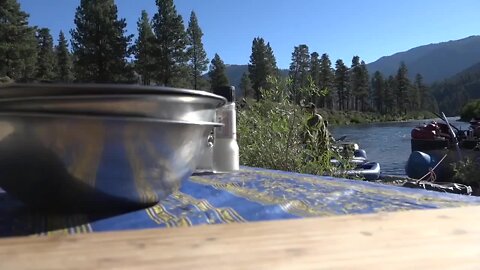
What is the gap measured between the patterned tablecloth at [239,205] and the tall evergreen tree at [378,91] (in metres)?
48.2

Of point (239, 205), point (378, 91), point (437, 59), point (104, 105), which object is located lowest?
point (239, 205)

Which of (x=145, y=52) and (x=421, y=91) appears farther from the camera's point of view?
(x=421, y=91)

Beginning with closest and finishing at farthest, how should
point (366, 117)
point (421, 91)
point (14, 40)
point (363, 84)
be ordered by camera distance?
point (14, 40) → point (366, 117) → point (363, 84) → point (421, 91)

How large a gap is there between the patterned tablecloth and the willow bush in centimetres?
149

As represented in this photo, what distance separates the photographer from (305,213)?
63cm

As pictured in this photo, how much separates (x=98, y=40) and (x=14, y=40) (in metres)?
4.28

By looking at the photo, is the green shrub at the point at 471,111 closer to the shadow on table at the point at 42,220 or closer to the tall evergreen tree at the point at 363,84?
the tall evergreen tree at the point at 363,84

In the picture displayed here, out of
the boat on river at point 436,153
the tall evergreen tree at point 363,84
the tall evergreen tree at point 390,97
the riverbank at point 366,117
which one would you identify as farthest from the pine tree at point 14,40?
the tall evergreen tree at point 390,97

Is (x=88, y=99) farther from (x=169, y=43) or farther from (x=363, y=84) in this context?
(x=363, y=84)

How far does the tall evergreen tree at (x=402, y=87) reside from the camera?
4478 cm

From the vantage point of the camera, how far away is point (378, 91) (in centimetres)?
4688

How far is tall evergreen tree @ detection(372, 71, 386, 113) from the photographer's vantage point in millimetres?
46584

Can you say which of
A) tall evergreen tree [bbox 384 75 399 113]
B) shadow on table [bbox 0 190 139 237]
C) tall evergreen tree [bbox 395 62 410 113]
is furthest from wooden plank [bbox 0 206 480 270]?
tall evergreen tree [bbox 384 75 399 113]

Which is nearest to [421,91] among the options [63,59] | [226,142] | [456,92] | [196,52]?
[456,92]
